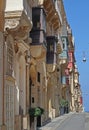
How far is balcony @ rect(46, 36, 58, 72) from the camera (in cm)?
2797

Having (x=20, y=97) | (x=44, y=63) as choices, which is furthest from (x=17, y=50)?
(x=44, y=63)

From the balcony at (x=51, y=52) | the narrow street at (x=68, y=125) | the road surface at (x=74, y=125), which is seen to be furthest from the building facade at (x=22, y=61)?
the road surface at (x=74, y=125)

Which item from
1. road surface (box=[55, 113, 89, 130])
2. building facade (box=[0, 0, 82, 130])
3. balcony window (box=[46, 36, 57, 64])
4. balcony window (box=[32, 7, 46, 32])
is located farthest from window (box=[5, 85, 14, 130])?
balcony window (box=[46, 36, 57, 64])

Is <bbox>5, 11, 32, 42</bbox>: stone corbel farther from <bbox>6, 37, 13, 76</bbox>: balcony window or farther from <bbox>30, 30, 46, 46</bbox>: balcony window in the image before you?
<bbox>30, 30, 46, 46</bbox>: balcony window

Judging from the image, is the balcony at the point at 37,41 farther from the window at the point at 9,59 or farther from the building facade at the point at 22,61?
the window at the point at 9,59

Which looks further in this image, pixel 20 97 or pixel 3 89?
pixel 20 97

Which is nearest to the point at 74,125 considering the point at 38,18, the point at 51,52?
the point at 51,52

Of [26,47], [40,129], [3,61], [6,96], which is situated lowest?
[40,129]

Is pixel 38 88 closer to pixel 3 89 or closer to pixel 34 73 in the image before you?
pixel 34 73

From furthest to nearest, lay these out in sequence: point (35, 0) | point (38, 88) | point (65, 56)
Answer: point (65, 56), point (38, 88), point (35, 0)

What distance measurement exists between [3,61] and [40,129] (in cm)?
823

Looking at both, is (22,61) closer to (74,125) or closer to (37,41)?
(37,41)

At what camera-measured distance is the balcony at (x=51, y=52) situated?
91.8ft

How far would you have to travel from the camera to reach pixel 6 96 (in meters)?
15.8
